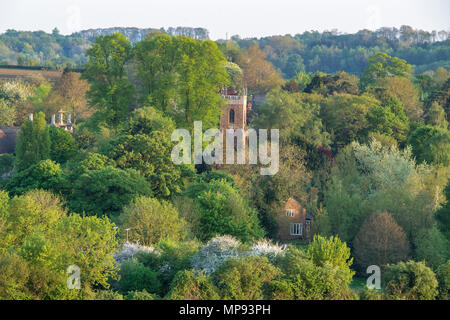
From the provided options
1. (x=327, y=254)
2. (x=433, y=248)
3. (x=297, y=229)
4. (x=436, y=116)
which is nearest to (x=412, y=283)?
(x=327, y=254)

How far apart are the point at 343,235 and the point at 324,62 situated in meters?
108

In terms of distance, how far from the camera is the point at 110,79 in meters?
51.9

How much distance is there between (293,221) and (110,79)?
1683cm

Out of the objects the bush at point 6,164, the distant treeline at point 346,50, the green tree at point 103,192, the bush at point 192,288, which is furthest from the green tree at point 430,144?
the distant treeline at point 346,50

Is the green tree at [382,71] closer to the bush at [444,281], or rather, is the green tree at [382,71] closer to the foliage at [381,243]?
the foliage at [381,243]

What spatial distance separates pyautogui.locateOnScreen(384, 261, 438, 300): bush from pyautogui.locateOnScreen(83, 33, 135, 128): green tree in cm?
2798

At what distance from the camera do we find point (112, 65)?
52.1m

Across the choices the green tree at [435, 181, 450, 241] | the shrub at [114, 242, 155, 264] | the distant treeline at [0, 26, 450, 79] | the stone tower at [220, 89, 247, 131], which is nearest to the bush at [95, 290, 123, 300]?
the shrub at [114, 242, 155, 264]

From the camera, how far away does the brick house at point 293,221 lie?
44281 mm

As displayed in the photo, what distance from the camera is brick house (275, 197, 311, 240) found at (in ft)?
145

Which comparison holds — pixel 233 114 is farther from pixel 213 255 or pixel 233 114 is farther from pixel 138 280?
pixel 138 280

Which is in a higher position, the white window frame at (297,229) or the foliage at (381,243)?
the foliage at (381,243)

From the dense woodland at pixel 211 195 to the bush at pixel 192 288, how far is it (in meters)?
0.06
